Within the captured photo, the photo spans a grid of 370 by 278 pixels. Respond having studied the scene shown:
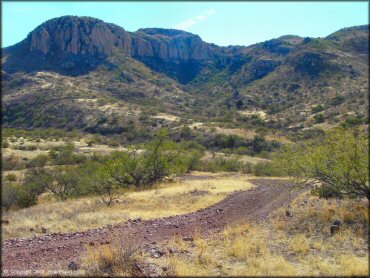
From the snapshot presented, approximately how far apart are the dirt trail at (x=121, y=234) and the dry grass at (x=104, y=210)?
3.39ft

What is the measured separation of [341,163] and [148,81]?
330 feet

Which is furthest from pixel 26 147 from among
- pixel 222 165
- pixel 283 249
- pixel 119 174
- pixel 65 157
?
pixel 283 249

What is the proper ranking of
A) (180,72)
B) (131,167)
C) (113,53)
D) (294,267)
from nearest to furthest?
1. (294,267)
2. (131,167)
3. (113,53)
4. (180,72)

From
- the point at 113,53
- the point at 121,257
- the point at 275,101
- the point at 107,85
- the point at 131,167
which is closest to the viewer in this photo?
the point at 121,257

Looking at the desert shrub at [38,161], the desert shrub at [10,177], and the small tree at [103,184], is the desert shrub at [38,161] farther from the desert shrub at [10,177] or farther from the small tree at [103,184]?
the small tree at [103,184]

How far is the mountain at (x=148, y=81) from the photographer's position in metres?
75.6

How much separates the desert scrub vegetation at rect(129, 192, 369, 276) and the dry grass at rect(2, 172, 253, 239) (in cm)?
527

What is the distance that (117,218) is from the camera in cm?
1559

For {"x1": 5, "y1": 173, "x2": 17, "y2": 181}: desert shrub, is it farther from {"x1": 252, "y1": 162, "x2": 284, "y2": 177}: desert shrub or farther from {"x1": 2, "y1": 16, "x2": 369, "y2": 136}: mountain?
{"x1": 2, "y1": 16, "x2": 369, "y2": 136}: mountain

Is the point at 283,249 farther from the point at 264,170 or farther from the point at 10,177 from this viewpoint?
the point at 10,177

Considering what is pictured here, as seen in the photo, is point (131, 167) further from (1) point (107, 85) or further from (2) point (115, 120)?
(1) point (107, 85)

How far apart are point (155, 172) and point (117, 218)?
14.1 metres

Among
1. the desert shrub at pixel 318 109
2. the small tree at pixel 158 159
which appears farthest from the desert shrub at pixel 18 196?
the desert shrub at pixel 318 109

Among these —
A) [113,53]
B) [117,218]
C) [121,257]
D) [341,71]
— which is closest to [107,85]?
[113,53]
